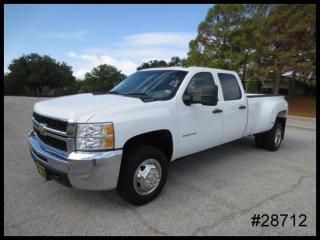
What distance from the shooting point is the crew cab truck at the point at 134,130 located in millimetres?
2842

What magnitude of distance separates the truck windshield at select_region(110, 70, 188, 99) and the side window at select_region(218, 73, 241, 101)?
1.05 m

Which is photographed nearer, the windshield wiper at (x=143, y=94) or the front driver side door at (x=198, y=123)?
the windshield wiper at (x=143, y=94)

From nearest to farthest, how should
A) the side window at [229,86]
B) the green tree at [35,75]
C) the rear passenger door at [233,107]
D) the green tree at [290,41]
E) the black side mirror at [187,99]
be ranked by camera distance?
the black side mirror at [187,99] < the rear passenger door at [233,107] < the side window at [229,86] < the green tree at [290,41] < the green tree at [35,75]

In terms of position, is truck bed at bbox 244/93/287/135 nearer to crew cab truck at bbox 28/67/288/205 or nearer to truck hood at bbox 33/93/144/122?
crew cab truck at bbox 28/67/288/205

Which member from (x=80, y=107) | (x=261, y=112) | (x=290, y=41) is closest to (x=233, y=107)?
(x=261, y=112)

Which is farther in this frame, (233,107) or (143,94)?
(233,107)

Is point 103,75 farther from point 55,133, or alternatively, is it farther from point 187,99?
point 55,133

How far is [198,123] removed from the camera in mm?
3967

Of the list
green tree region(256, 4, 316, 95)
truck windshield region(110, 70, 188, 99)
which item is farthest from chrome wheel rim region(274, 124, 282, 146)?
green tree region(256, 4, 316, 95)

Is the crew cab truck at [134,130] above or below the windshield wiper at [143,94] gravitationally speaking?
below

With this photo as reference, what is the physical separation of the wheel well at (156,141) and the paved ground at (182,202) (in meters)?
0.67

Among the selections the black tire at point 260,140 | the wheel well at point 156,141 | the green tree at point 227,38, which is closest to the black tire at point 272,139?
the black tire at point 260,140

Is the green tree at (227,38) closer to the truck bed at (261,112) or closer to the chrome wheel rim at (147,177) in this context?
the truck bed at (261,112)

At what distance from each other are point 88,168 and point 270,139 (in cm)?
472
